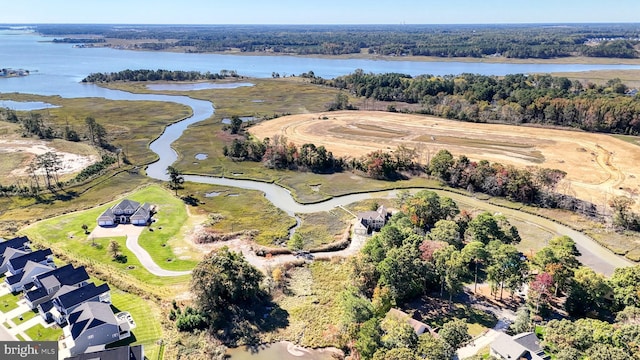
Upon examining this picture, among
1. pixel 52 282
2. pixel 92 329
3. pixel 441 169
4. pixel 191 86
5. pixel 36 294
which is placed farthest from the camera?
pixel 191 86

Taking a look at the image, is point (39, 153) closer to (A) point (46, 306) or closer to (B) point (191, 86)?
(A) point (46, 306)

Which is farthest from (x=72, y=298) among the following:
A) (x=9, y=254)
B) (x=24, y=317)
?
(x=9, y=254)

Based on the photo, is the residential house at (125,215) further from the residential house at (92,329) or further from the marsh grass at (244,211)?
the residential house at (92,329)

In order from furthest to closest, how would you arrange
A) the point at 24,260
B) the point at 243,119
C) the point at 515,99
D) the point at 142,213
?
the point at 515,99 → the point at 243,119 → the point at 142,213 → the point at 24,260

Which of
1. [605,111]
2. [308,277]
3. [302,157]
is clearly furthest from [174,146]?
[605,111]

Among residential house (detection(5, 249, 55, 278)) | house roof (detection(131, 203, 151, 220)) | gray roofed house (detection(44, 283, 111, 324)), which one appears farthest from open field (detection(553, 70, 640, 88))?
residential house (detection(5, 249, 55, 278))

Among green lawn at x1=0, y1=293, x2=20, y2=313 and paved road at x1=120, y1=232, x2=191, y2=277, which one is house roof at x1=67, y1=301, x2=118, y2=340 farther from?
paved road at x1=120, y1=232, x2=191, y2=277
